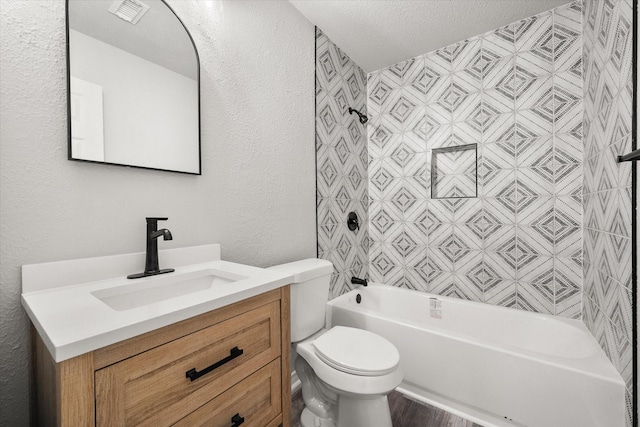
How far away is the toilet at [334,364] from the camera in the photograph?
1.20m

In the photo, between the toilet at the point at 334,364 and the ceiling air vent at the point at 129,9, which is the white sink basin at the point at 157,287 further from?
the ceiling air vent at the point at 129,9

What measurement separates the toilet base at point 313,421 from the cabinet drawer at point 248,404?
58cm

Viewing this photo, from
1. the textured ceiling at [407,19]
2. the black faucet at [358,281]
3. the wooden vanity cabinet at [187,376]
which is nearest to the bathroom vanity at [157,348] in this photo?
the wooden vanity cabinet at [187,376]

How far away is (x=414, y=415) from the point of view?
157 cm

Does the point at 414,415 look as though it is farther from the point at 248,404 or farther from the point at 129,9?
the point at 129,9

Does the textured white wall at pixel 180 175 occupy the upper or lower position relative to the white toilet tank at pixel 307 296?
upper

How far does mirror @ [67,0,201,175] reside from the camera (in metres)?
0.99

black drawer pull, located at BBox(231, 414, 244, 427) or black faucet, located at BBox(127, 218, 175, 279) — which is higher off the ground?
black faucet, located at BBox(127, 218, 175, 279)

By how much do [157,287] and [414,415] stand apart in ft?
4.94

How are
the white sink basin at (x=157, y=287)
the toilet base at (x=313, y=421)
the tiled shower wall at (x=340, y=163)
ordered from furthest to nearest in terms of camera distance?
the tiled shower wall at (x=340, y=163) < the toilet base at (x=313, y=421) < the white sink basin at (x=157, y=287)


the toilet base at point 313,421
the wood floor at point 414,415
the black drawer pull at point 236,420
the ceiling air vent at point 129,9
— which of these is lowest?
the wood floor at point 414,415

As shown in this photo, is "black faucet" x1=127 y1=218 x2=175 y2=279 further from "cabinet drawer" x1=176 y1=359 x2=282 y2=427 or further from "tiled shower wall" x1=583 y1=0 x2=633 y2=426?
"tiled shower wall" x1=583 y1=0 x2=633 y2=426

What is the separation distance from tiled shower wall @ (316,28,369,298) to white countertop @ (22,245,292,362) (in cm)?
109

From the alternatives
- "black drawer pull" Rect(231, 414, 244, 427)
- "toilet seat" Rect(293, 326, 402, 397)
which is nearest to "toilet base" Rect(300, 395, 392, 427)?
"toilet seat" Rect(293, 326, 402, 397)
